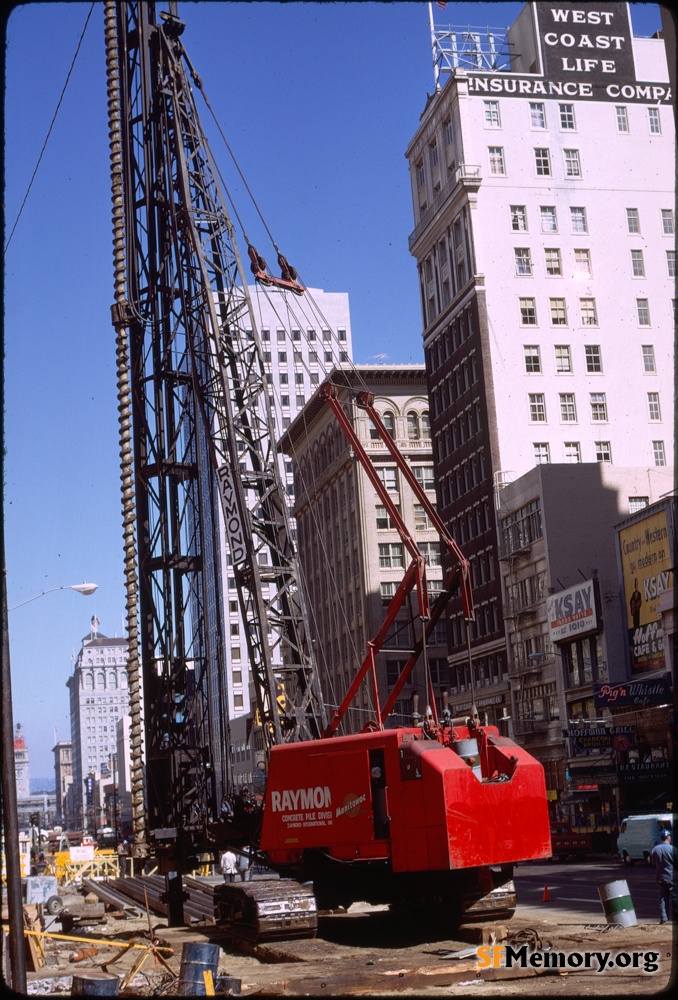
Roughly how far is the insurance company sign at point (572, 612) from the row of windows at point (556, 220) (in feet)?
102

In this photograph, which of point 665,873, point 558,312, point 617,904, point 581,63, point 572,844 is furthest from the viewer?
point 581,63

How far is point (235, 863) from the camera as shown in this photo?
4319 cm

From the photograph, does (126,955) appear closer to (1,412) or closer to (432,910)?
(432,910)

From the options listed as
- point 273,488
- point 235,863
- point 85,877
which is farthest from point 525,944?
point 85,877

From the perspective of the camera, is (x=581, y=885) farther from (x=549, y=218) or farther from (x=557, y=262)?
(x=549, y=218)

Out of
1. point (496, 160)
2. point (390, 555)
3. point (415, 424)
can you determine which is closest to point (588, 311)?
point (496, 160)

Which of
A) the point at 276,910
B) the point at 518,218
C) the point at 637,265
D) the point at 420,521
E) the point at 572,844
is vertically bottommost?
the point at 572,844

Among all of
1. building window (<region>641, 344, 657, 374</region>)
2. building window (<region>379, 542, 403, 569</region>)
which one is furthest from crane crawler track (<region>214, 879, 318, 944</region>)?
building window (<region>379, 542, 403, 569</region>)

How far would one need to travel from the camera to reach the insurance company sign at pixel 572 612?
68.4m

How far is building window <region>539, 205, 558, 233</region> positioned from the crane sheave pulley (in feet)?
211

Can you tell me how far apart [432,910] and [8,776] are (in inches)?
450

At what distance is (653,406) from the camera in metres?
90.6

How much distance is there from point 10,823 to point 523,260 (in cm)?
8216

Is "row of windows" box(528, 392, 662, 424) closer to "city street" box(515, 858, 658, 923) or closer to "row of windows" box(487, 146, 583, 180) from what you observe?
"row of windows" box(487, 146, 583, 180)
